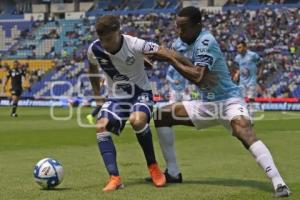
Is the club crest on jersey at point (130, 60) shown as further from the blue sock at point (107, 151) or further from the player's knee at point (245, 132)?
the player's knee at point (245, 132)

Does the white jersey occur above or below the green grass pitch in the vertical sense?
above

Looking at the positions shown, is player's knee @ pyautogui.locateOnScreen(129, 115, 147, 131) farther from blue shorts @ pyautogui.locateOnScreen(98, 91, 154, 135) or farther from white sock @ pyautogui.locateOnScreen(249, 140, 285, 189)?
white sock @ pyautogui.locateOnScreen(249, 140, 285, 189)

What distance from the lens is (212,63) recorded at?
7.68 meters

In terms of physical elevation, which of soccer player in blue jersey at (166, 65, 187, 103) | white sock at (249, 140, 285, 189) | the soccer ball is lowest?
soccer player in blue jersey at (166, 65, 187, 103)

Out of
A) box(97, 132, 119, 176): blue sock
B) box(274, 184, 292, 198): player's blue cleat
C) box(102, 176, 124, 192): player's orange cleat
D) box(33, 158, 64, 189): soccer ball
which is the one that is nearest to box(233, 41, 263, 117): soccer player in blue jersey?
box(97, 132, 119, 176): blue sock

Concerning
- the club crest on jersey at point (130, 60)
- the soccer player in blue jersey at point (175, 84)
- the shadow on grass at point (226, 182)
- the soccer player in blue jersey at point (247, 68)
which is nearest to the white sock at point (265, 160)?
the shadow on grass at point (226, 182)

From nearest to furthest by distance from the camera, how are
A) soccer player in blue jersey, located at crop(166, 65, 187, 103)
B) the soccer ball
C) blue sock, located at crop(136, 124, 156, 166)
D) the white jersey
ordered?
1. the soccer ball
2. the white jersey
3. blue sock, located at crop(136, 124, 156, 166)
4. soccer player in blue jersey, located at crop(166, 65, 187, 103)

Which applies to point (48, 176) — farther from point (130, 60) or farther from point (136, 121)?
point (130, 60)

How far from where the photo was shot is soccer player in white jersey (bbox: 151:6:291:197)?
7.48 metres

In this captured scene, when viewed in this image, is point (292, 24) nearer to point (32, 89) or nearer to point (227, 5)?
point (227, 5)

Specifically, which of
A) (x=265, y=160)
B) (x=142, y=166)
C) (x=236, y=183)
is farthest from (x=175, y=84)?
(x=265, y=160)

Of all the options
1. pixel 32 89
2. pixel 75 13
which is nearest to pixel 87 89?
pixel 32 89

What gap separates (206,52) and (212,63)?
145 mm

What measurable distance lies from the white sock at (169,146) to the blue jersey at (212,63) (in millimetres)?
726
